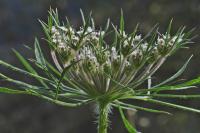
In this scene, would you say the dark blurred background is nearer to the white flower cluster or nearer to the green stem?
the white flower cluster

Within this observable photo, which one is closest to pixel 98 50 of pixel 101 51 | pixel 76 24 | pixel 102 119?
pixel 101 51

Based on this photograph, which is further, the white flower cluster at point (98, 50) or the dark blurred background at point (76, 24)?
the dark blurred background at point (76, 24)

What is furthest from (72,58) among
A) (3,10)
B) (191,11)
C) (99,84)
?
(3,10)

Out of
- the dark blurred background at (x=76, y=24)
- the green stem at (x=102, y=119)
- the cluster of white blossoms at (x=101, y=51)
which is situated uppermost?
the dark blurred background at (x=76, y=24)

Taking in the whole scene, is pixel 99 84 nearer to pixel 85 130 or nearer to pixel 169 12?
pixel 169 12

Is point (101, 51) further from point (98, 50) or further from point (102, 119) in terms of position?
point (102, 119)

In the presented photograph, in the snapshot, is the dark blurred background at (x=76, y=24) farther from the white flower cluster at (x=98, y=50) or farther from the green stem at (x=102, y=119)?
the green stem at (x=102, y=119)

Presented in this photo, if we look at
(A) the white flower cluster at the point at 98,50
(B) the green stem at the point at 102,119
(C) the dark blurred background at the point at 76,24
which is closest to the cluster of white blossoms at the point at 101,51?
(A) the white flower cluster at the point at 98,50
